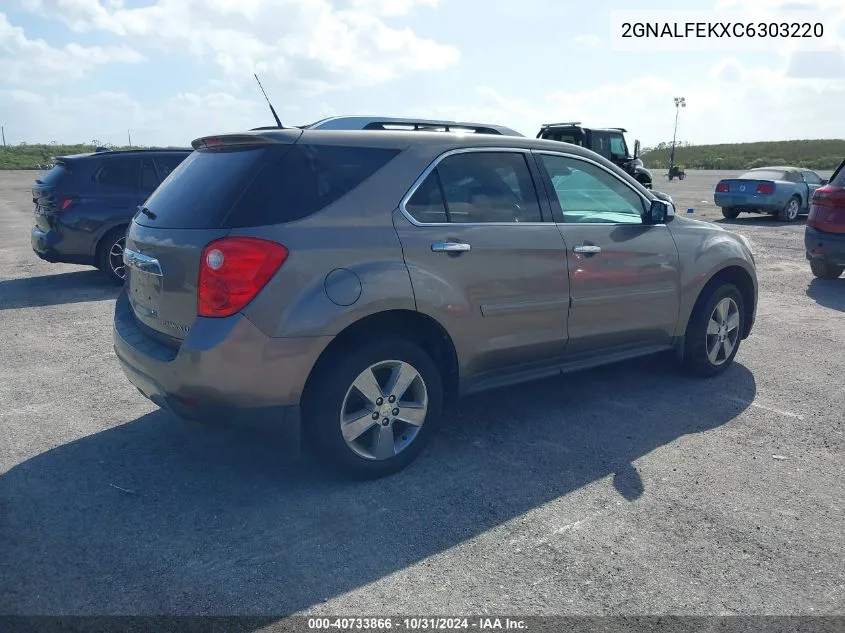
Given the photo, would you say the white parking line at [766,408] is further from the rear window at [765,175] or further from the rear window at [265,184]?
the rear window at [765,175]

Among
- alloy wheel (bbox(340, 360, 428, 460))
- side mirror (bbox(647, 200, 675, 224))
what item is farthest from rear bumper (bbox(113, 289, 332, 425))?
side mirror (bbox(647, 200, 675, 224))

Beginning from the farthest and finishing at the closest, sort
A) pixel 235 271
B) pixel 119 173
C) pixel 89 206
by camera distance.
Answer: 1. pixel 119 173
2. pixel 89 206
3. pixel 235 271

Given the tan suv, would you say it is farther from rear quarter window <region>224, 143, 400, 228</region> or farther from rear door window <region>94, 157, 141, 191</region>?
rear door window <region>94, 157, 141, 191</region>

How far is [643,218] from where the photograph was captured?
529cm

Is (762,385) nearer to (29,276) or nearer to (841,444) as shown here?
(841,444)

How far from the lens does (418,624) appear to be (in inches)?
113

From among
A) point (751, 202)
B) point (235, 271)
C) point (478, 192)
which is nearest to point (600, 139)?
point (751, 202)

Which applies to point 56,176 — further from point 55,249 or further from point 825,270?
point 825,270

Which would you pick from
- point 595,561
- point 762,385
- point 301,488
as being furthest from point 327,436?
point 762,385

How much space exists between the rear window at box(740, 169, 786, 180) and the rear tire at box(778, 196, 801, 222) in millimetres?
658

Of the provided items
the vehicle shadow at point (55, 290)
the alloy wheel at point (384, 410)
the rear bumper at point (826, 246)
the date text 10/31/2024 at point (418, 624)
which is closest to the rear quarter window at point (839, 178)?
the rear bumper at point (826, 246)

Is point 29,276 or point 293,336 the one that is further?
point 29,276

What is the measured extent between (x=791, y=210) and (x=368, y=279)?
18232 millimetres

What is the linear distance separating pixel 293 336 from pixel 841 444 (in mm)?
→ 3334
